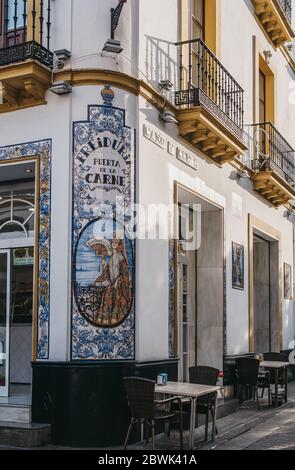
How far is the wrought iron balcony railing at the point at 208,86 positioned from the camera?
11320 mm

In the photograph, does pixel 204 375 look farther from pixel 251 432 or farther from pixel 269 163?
pixel 269 163

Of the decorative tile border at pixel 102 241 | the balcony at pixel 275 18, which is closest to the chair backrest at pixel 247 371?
the decorative tile border at pixel 102 241

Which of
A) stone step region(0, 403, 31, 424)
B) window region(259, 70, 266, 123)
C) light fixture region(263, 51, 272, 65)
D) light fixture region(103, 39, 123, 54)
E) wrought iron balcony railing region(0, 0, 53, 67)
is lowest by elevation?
stone step region(0, 403, 31, 424)

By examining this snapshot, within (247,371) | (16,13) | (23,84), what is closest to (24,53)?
(23,84)

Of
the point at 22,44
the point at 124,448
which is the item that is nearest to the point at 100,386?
the point at 124,448

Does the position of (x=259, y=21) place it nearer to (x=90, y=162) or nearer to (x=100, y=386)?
(x=90, y=162)

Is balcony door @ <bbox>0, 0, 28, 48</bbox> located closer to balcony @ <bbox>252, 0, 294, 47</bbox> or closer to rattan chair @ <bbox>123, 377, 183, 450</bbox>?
rattan chair @ <bbox>123, 377, 183, 450</bbox>

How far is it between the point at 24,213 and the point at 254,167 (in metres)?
6.54

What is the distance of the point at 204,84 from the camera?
40.3 ft

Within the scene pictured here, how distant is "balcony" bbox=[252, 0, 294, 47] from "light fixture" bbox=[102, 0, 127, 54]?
24.3 feet

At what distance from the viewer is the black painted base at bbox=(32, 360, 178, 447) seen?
905 cm

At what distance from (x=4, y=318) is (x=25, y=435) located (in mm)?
2597

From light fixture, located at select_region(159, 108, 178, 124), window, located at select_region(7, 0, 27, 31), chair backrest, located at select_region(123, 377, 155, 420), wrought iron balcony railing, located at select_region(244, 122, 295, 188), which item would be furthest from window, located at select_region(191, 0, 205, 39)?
chair backrest, located at select_region(123, 377, 155, 420)
